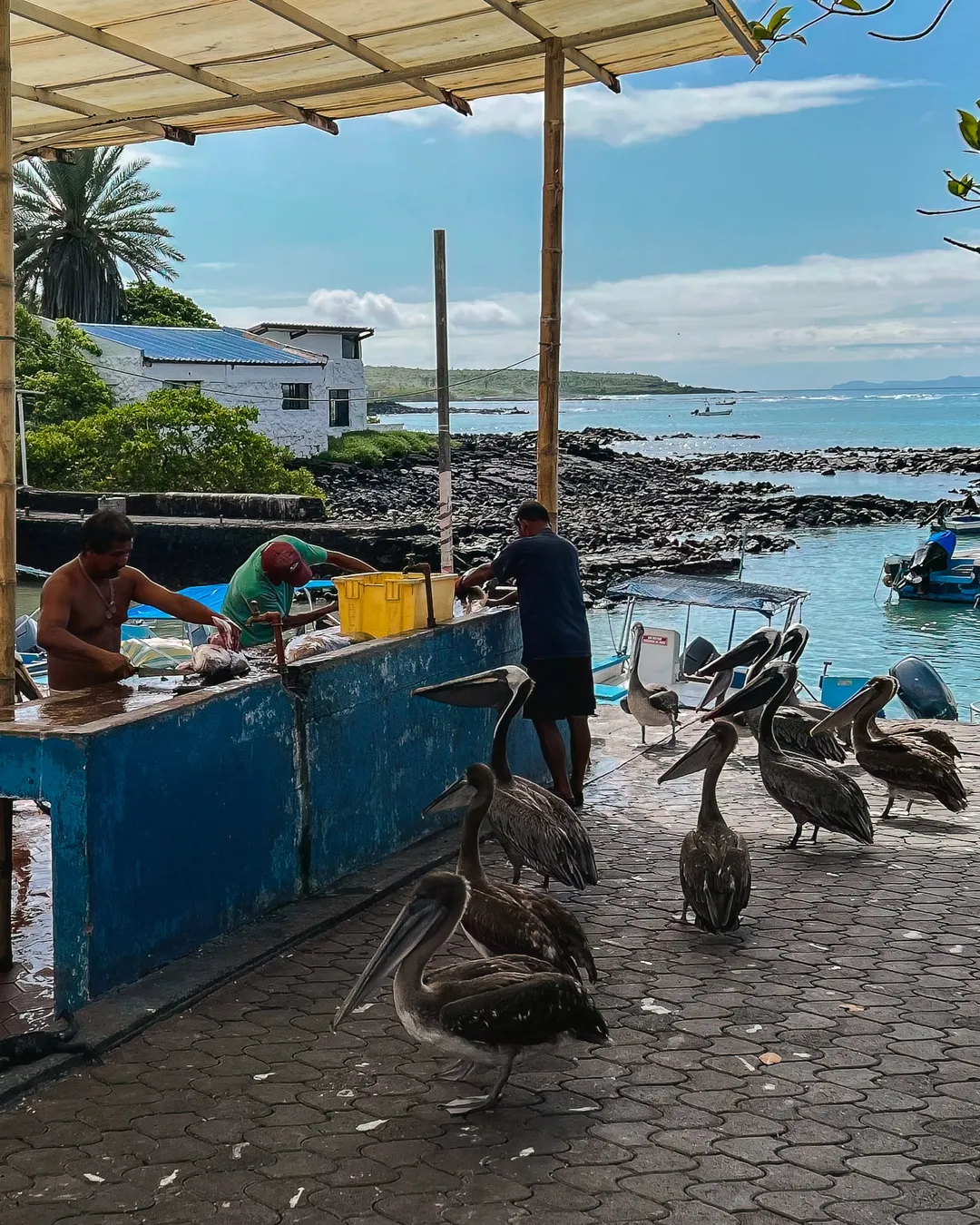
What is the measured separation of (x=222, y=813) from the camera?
6.27 metres

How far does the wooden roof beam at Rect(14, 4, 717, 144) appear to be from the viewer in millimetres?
8386

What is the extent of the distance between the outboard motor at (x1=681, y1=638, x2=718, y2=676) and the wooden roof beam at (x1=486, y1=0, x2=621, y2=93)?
12.9 meters

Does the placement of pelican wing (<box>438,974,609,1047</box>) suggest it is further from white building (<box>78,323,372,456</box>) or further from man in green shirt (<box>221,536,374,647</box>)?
white building (<box>78,323,372,456</box>)

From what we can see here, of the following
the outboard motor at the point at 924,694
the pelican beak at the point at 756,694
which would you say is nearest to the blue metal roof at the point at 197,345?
the outboard motor at the point at 924,694

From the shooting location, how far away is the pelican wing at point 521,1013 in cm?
457

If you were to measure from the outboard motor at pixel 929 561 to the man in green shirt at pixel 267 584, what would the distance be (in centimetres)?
3528

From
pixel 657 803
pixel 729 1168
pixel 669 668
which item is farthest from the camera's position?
pixel 669 668

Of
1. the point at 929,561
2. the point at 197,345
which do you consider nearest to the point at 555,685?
the point at 929,561

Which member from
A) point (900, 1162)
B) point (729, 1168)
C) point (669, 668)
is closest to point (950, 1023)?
point (900, 1162)

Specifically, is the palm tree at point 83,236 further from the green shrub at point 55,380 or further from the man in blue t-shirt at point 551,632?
the man in blue t-shirt at point 551,632

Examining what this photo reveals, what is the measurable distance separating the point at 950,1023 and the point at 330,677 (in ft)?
12.0

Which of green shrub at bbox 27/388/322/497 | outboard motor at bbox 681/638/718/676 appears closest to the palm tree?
green shrub at bbox 27/388/322/497

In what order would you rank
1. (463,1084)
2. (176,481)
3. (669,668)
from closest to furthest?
1. (463,1084)
2. (669,668)
3. (176,481)

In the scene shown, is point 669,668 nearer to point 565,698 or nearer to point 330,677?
point 565,698
